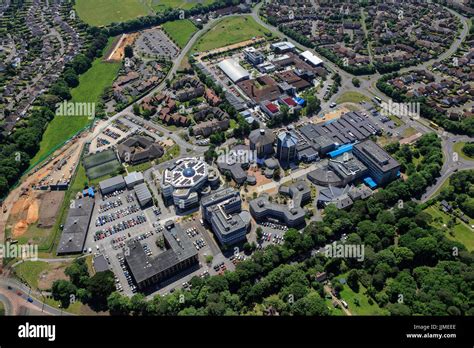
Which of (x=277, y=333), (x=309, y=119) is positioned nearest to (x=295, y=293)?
(x=277, y=333)

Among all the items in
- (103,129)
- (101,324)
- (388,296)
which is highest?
(101,324)

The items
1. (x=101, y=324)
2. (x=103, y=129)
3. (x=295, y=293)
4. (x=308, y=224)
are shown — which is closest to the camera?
(x=101, y=324)

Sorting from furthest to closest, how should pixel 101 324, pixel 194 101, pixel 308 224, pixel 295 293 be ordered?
pixel 194 101, pixel 308 224, pixel 295 293, pixel 101 324

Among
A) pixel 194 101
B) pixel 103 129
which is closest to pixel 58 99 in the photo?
pixel 103 129

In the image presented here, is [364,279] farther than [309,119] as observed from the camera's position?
No

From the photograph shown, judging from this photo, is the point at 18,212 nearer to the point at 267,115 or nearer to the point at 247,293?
the point at 247,293

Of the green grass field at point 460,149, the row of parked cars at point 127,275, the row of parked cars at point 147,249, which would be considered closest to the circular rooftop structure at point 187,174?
the row of parked cars at point 147,249

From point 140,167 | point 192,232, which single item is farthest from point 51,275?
point 140,167

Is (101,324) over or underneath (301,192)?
over
